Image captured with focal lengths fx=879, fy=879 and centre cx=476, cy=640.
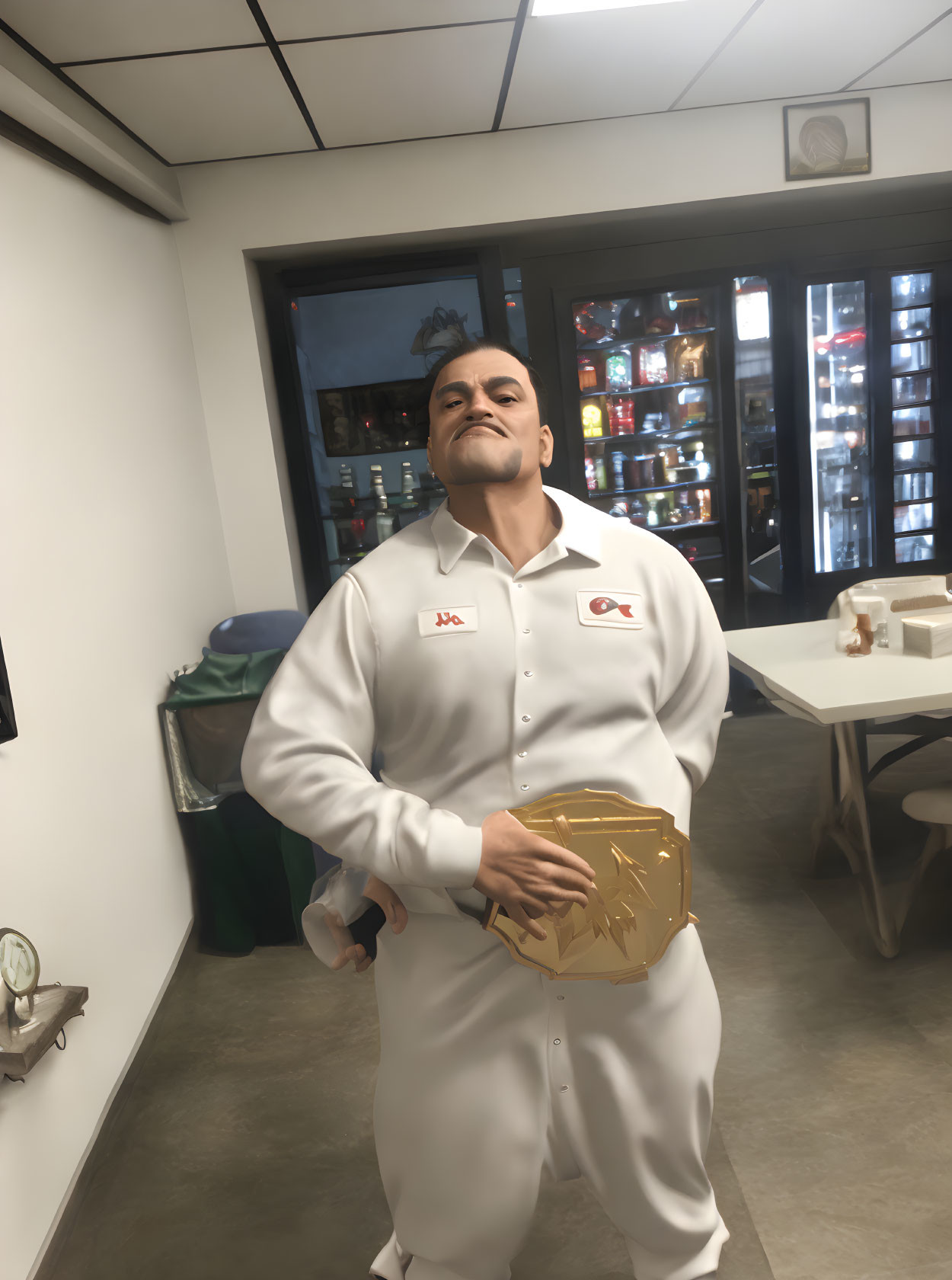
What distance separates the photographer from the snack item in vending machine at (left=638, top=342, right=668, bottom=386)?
448cm

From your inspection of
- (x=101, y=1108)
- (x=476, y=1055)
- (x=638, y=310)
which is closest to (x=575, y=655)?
(x=476, y=1055)

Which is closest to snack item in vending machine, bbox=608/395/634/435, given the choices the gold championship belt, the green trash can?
the green trash can

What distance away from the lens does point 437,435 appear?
4.26 ft

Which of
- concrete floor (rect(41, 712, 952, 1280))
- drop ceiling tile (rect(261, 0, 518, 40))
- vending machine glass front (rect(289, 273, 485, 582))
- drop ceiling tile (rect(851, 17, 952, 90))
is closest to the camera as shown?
concrete floor (rect(41, 712, 952, 1280))

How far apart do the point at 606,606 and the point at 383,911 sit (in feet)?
1.80

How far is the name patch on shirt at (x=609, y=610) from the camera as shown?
1259mm

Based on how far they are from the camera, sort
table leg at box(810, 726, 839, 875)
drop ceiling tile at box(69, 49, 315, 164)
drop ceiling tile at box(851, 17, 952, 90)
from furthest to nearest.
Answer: drop ceiling tile at box(851, 17, 952, 90) < table leg at box(810, 726, 839, 875) < drop ceiling tile at box(69, 49, 315, 164)

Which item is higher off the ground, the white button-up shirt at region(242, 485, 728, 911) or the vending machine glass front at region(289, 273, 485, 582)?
the vending machine glass front at region(289, 273, 485, 582)

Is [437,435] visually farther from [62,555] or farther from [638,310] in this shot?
[638,310]

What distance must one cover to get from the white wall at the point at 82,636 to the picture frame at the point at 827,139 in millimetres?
2620

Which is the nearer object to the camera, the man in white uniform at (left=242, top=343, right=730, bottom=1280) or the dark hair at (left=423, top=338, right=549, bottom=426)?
the man in white uniform at (left=242, top=343, right=730, bottom=1280)

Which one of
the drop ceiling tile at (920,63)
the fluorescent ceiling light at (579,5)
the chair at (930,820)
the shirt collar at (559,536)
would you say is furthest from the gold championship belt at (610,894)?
the drop ceiling tile at (920,63)

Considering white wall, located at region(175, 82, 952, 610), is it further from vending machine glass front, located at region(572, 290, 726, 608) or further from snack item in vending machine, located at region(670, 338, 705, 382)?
snack item in vending machine, located at region(670, 338, 705, 382)

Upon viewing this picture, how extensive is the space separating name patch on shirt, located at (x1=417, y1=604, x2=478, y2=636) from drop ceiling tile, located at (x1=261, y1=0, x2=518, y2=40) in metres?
1.96
